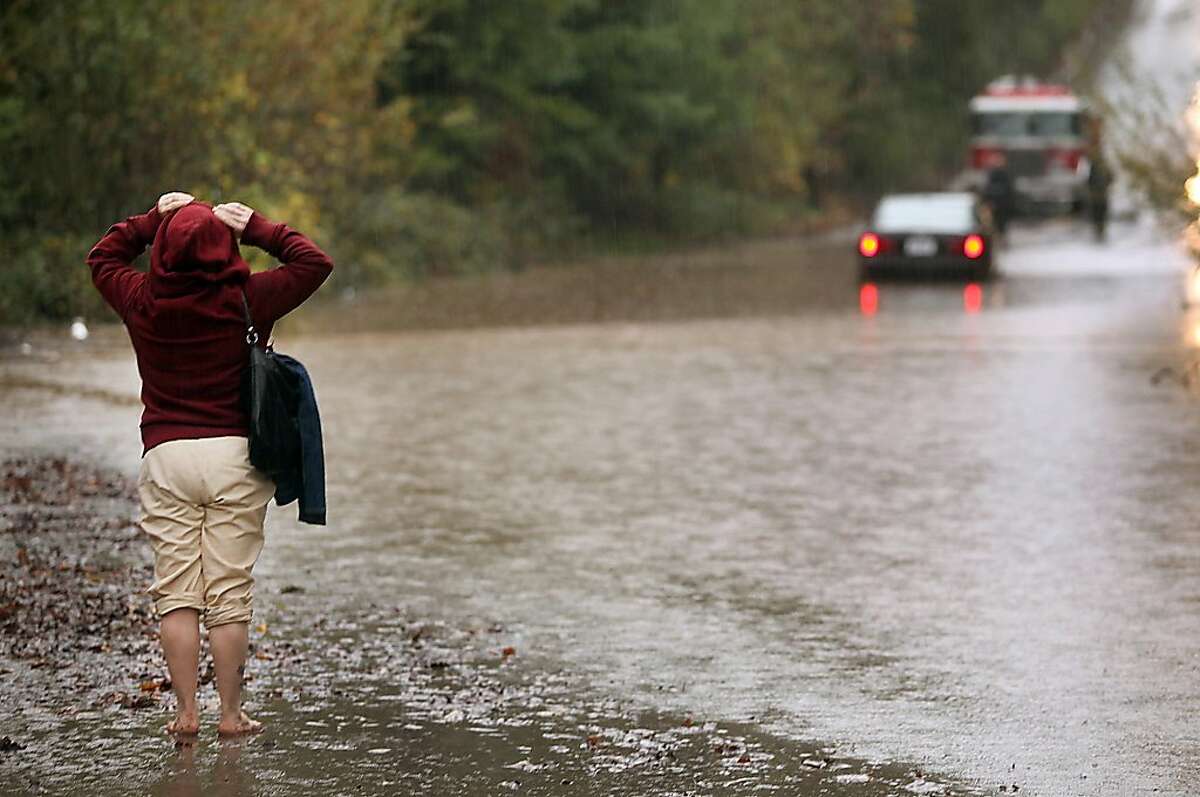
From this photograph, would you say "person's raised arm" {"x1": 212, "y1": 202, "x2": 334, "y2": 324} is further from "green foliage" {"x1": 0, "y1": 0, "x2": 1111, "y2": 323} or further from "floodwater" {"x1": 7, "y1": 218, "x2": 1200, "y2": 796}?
"green foliage" {"x1": 0, "y1": 0, "x2": 1111, "y2": 323}

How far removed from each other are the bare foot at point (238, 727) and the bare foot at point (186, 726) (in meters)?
0.07

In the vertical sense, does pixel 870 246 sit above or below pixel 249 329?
below

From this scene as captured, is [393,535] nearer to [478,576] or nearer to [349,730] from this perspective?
[478,576]

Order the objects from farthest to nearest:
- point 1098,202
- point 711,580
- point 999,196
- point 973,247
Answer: point 999,196, point 1098,202, point 973,247, point 711,580

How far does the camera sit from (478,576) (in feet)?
32.6

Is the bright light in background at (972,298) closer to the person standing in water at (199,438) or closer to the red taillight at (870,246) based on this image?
the red taillight at (870,246)

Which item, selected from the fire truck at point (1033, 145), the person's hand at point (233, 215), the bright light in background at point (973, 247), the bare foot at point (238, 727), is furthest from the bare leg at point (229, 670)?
the fire truck at point (1033, 145)

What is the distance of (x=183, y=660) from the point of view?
6.83 m

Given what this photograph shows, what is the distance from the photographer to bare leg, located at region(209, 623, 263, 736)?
270 inches

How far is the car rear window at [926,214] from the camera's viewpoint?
32859 mm

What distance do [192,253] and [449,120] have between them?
29014 millimetres

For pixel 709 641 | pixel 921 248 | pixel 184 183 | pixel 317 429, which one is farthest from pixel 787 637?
pixel 921 248

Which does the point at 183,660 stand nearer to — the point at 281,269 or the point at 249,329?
the point at 249,329

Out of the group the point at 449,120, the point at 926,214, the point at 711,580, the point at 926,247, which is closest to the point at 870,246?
the point at 926,247
